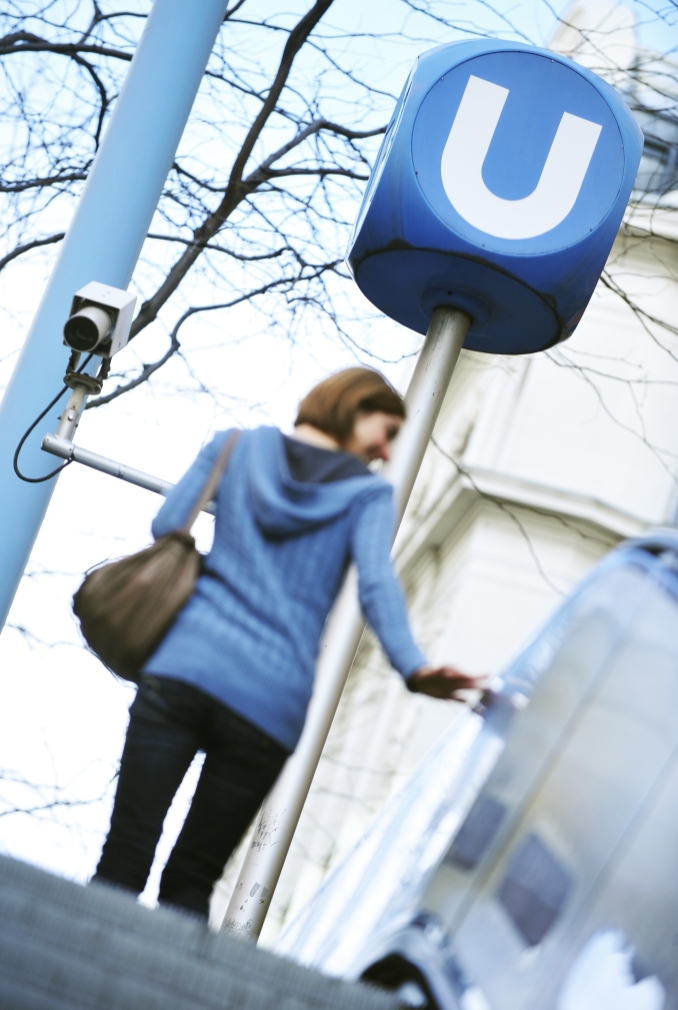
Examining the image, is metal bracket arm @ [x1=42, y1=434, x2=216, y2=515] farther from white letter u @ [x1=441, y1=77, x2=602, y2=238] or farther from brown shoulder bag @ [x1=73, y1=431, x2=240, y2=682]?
white letter u @ [x1=441, y1=77, x2=602, y2=238]

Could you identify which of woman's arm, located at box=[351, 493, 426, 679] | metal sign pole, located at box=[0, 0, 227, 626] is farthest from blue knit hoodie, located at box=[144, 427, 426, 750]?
metal sign pole, located at box=[0, 0, 227, 626]

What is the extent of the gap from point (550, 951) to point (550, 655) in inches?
24.3

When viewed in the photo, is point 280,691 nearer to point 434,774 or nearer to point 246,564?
point 246,564

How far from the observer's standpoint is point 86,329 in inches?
122

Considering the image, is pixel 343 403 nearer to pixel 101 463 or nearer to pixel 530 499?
pixel 101 463

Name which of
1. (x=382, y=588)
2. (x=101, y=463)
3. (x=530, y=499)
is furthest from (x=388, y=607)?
(x=530, y=499)

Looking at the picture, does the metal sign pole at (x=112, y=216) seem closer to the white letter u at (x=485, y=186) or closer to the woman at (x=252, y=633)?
the white letter u at (x=485, y=186)

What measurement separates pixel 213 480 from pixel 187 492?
5 centimetres

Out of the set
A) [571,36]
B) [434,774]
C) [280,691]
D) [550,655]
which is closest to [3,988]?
A: [280,691]

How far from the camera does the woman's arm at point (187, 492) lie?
235 cm

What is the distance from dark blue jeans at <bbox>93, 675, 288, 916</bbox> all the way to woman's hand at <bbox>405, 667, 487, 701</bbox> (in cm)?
27

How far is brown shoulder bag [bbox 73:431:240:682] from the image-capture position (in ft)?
7.23

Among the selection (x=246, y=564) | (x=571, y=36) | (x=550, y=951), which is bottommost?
(x=550, y=951)

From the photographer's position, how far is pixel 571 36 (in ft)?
45.9
